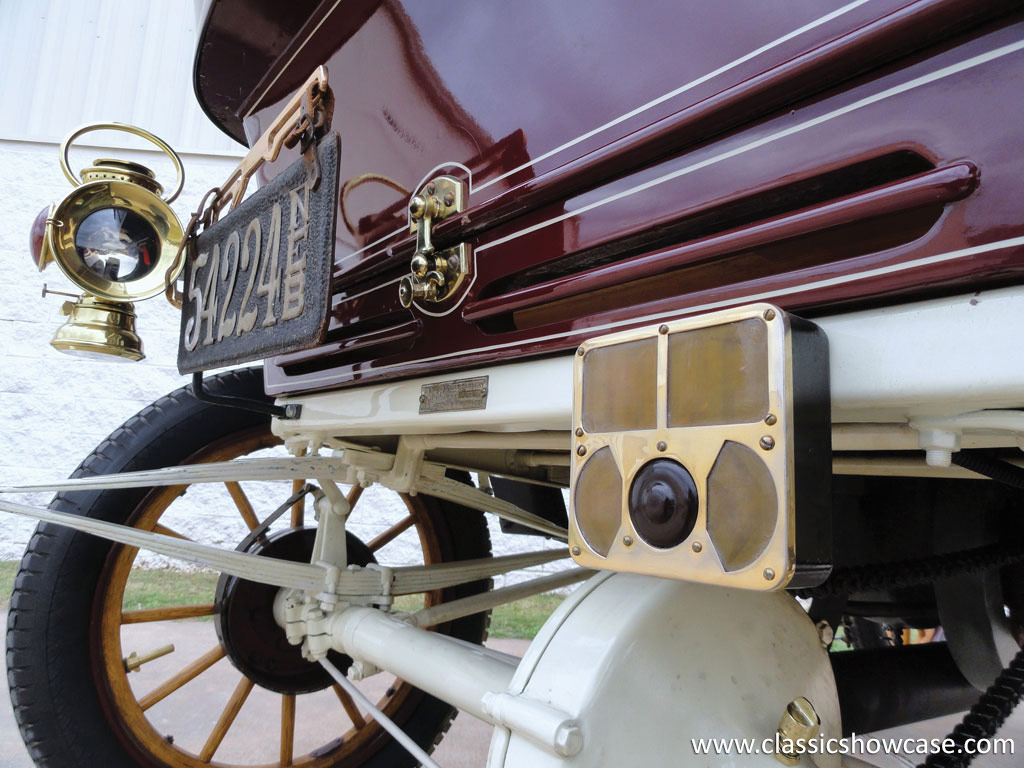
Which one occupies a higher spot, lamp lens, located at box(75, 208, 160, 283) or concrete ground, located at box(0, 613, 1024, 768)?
lamp lens, located at box(75, 208, 160, 283)

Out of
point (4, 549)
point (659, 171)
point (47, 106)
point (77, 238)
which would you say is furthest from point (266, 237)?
point (47, 106)

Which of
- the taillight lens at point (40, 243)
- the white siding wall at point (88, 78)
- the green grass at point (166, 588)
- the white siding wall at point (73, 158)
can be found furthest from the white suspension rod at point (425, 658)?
the white siding wall at point (88, 78)

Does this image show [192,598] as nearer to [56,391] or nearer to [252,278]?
[56,391]

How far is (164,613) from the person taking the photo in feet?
4.79

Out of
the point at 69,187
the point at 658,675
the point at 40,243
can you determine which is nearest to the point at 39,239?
the point at 40,243

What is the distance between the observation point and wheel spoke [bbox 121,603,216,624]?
1.39 m

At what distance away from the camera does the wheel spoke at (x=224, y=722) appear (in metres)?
1.44

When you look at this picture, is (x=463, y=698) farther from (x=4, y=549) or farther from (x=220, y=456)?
(x=4, y=549)

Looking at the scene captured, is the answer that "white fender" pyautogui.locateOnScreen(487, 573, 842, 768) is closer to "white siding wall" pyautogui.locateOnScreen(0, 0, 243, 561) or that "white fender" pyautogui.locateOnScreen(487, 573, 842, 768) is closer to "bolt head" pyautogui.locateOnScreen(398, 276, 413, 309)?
"bolt head" pyautogui.locateOnScreen(398, 276, 413, 309)

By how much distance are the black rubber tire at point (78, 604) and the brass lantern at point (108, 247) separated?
0.67 feet

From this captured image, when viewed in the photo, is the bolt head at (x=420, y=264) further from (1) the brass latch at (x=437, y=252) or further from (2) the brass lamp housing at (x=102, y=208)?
(2) the brass lamp housing at (x=102, y=208)

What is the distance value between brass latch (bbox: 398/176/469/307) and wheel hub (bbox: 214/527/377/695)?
913 millimetres

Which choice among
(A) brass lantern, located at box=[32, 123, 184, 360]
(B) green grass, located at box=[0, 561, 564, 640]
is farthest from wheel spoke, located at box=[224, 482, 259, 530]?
(B) green grass, located at box=[0, 561, 564, 640]

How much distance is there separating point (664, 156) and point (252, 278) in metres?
0.64
